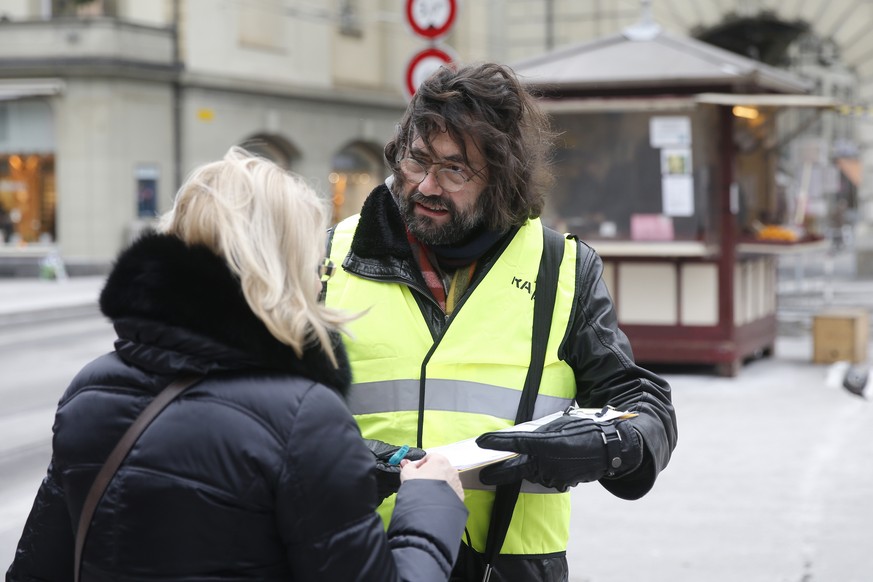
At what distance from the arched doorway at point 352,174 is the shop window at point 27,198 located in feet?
26.0

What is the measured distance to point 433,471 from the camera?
223cm

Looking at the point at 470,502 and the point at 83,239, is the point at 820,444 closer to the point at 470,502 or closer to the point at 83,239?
the point at 470,502

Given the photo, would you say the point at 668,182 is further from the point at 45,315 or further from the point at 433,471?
the point at 45,315

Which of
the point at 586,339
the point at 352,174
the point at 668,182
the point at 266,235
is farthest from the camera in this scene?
the point at 352,174

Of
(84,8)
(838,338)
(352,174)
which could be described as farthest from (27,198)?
(838,338)

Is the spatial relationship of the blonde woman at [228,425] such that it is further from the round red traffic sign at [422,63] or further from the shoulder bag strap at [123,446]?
the round red traffic sign at [422,63]

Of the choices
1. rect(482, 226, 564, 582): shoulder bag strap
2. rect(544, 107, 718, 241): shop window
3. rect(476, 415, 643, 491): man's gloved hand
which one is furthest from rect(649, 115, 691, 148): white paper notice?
rect(476, 415, 643, 491): man's gloved hand

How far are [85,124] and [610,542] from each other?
21241 millimetres

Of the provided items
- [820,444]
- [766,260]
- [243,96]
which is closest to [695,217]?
[766,260]

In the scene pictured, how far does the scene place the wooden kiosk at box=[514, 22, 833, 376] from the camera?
425 inches

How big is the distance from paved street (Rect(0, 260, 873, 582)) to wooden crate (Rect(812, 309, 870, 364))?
7.8 inches

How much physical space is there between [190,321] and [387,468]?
59cm

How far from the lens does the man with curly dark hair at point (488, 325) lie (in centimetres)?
257

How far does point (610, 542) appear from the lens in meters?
5.84
